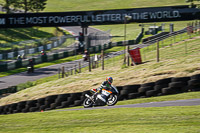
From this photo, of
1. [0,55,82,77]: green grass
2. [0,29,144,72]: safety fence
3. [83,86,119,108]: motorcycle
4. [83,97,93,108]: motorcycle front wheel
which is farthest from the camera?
[0,29,144,72]: safety fence

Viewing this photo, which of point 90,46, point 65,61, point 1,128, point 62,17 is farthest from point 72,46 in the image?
point 1,128

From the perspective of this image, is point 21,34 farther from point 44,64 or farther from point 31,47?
point 44,64

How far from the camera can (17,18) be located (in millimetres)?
34688

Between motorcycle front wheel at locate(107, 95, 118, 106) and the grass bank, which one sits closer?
the grass bank

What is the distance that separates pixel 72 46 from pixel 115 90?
36883 millimetres

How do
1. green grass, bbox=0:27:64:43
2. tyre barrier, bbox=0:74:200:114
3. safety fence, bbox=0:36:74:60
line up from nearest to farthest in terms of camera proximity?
1. tyre barrier, bbox=0:74:200:114
2. safety fence, bbox=0:36:74:60
3. green grass, bbox=0:27:64:43

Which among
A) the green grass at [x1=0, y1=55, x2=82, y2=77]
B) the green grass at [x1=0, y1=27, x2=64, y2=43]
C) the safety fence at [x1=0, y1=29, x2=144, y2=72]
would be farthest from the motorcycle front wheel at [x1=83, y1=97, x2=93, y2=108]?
the green grass at [x1=0, y1=27, x2=64, y2=43]

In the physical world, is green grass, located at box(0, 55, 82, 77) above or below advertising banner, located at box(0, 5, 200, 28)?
below

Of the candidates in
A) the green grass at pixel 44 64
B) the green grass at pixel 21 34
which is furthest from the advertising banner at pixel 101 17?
the green grass at pixel 21 34

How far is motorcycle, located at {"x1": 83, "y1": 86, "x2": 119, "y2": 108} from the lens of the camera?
11.9 meters

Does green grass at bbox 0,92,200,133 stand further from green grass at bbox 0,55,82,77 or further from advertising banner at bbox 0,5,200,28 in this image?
advertising banner at bbox 0,5,200,28

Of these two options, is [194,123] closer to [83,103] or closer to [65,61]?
[83,103]

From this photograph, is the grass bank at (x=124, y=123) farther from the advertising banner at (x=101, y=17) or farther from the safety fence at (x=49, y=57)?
the safety fence at (x=49, y=57)

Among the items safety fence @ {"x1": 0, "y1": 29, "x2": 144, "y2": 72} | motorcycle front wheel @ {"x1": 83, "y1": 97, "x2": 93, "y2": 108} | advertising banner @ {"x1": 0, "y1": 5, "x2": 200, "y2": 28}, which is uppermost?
advertising banner @ {"x1": 0, "y1": 5, "x2": 200, "y2": 28}
